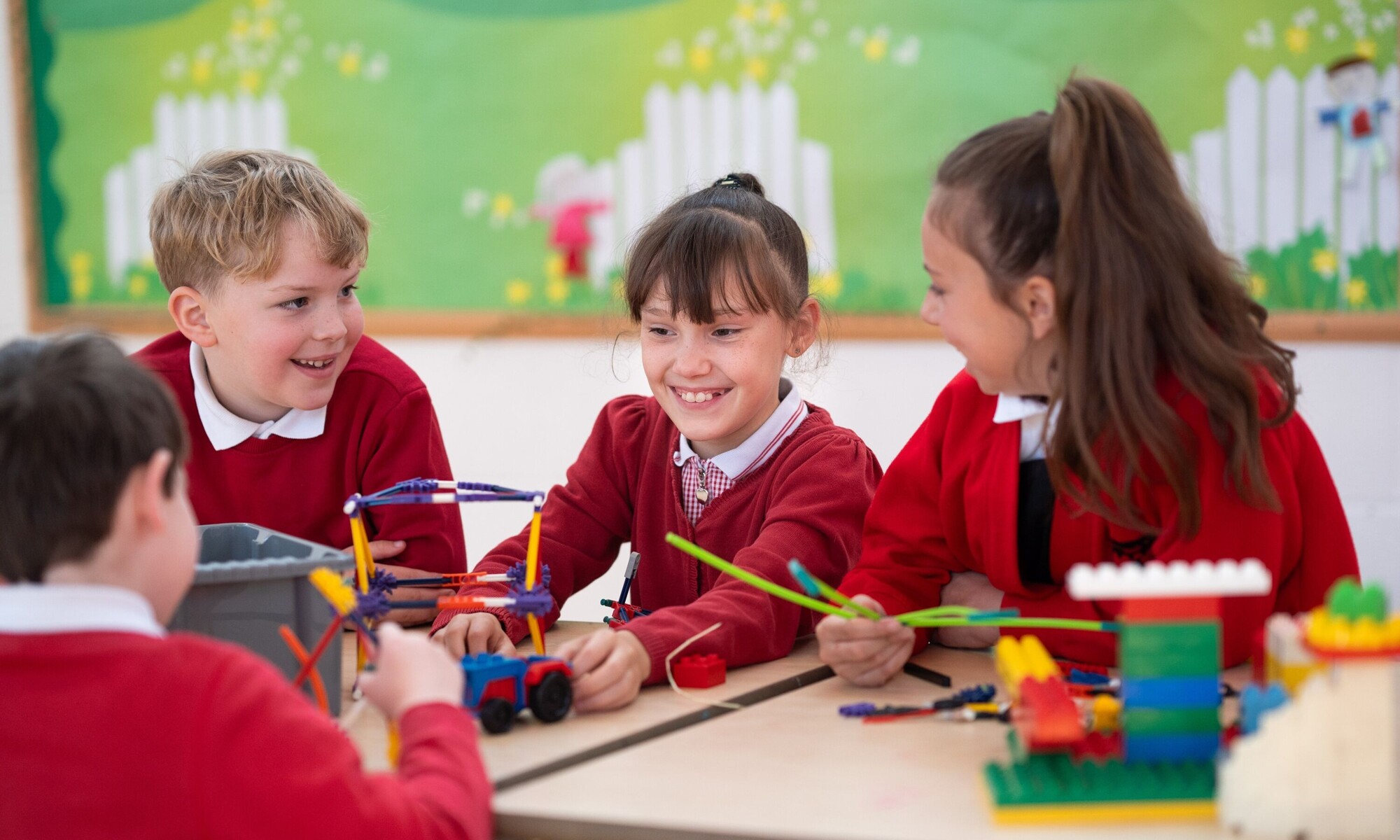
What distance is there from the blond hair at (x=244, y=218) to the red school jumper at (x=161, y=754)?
842mm

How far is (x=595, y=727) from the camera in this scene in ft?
3.53

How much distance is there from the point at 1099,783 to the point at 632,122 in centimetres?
233

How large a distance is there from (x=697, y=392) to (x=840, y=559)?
0.27 m

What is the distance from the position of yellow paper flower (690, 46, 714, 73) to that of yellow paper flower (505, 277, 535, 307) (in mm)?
633

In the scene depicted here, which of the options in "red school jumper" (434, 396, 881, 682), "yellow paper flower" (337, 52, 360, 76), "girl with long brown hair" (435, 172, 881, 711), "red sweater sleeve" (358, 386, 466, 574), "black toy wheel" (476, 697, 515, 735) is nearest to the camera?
"black toy wheel" (476, 697, 515, 735)

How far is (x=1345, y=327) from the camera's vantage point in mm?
2377

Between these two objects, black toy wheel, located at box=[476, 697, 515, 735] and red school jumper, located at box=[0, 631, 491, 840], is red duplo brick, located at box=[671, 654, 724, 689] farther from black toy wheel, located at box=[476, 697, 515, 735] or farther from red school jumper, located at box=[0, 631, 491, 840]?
red school jumper, located at box=[0, 631, 491, 840]

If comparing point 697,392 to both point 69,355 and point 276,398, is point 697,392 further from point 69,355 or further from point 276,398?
point 69,355

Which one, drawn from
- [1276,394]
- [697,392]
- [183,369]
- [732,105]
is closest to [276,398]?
[183,369]

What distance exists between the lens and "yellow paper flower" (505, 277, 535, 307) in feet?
10.0

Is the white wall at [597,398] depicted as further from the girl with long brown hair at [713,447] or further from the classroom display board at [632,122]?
the girl with long brown hair at [713,447]

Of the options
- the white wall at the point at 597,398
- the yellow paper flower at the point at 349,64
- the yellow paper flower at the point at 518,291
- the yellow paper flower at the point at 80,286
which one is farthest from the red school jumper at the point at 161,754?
the yellow paper flower at the point at 80,286

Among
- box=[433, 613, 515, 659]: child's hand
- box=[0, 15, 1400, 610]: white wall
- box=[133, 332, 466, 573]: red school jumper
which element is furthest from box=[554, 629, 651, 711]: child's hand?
box=[0, 15, 1400, 610]: white wall

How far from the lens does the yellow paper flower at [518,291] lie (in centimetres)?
305
